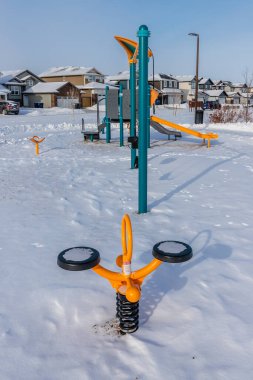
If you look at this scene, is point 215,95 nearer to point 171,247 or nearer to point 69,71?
point 69,71

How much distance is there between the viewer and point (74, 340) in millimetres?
2576

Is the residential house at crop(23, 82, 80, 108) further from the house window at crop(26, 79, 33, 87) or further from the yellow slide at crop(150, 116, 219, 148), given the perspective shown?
the yellow slide at crop(150, 116, 219, 148)

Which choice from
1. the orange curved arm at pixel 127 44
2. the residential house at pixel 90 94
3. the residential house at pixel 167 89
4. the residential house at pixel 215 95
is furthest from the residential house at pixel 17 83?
the orange curved arm at pixel 127 44

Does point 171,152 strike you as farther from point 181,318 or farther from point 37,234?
point 181,318

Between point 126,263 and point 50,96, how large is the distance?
4885 cm

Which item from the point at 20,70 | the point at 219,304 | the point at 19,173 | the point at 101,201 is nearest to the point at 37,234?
the point at 101,201

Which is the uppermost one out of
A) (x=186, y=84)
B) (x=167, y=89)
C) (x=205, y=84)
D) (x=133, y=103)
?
(x=205, y=84)

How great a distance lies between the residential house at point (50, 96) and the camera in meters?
48.3

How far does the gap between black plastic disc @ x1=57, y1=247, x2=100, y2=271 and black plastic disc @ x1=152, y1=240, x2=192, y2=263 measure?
44cm

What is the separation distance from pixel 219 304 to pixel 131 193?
3.75m

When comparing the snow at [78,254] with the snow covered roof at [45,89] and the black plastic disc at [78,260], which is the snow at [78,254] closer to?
the black plastic disc at [78,260]

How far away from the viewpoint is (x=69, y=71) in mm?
64812

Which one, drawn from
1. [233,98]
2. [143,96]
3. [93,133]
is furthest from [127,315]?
[233,98]

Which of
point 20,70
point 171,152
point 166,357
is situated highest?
point 20,70
